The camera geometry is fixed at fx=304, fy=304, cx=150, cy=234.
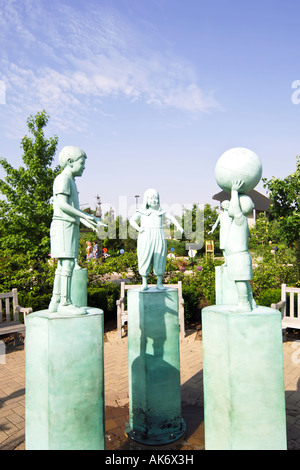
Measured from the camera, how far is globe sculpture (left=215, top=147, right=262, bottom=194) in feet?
8.48

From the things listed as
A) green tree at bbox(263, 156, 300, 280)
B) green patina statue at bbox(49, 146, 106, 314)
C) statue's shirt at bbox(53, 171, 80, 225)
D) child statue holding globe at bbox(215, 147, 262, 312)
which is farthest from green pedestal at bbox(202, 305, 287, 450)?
green tree at bbox(263, 156, 300, 280)

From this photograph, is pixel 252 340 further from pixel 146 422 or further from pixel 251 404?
pixel 146 422

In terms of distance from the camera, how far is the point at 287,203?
7156 millimetres

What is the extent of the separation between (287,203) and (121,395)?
551 centimetres

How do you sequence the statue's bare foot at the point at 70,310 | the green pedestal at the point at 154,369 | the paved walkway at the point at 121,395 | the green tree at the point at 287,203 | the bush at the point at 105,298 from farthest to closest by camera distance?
1. the bush at the point at 105,298
2. the green tree at the point at 287,203
3. the green pedestal at the point at 154,369
4. the paved walkway at the point at 121,395
5. the statue's bare foot at the point at 70,310

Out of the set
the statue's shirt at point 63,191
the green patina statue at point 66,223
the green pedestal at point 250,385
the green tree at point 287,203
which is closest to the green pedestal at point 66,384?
the green patina statue at point 66,223

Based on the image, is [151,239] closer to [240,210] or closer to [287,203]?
[240,210]

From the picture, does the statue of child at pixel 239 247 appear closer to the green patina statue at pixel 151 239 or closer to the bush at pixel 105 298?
the green patina statue at pixel 151 239

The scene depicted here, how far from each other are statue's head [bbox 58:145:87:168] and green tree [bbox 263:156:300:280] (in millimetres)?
5486

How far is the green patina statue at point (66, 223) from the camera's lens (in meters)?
2.61

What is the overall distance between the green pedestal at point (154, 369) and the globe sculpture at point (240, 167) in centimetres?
157

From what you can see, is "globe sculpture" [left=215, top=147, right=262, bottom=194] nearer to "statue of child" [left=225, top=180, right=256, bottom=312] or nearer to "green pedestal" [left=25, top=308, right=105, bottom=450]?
"statue of child" [left=225, top=180, right=256, bottom=312]

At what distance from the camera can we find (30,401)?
247 centimetres
